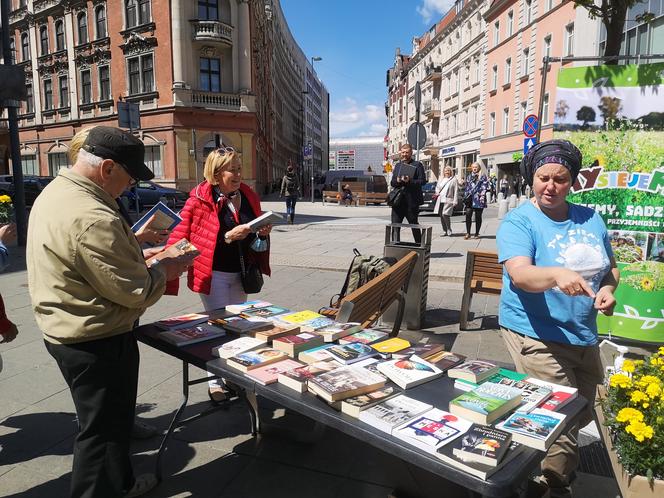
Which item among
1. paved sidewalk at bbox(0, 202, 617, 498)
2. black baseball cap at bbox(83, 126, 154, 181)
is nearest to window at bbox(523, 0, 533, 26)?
paved sidewalk at bbox(0, 202, 617, 498)

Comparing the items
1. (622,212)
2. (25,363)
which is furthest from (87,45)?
(622,212)

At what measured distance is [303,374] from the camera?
6.41 feet

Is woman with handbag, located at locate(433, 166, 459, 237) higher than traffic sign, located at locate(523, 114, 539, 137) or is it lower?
lower

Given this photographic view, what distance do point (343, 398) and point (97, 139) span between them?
1421mm

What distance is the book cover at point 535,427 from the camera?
152cm

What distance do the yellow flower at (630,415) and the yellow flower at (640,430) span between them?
0.06ft

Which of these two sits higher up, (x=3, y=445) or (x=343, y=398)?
(x=343, y=398)

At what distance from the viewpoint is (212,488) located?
2551 millimetres

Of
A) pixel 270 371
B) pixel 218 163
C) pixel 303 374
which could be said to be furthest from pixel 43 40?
pixel 303 374

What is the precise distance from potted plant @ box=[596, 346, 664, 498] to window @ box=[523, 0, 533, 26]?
108 ft

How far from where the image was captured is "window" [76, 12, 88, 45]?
3033 centimetres

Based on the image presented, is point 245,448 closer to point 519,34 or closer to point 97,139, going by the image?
point 97,139

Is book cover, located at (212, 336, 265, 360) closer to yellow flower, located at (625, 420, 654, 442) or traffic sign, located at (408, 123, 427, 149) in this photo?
yellow flower, located at (625, 420, 654, 442)

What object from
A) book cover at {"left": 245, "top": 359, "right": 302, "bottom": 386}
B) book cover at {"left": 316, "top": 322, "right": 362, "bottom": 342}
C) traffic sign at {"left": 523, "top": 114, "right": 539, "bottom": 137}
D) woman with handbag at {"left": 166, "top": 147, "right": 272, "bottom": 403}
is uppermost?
traffic sign at {"left": 523, "top": 114, "right": 539, "bottom": 137}
